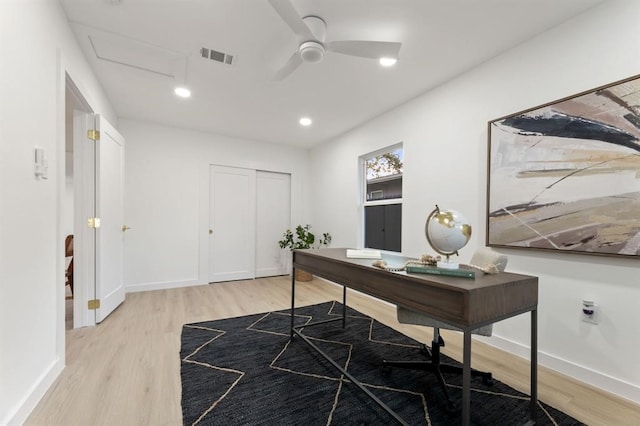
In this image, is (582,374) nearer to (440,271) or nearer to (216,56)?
(440,271)

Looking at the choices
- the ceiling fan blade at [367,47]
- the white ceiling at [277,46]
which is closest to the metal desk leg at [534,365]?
the ceiling fan blade at [367,47]

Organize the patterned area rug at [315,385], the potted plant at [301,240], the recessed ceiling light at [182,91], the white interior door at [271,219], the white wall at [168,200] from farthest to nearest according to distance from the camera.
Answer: the white interior door at [271,219], the potted plant at [301,240], the white wall at [168,200], the recessed ceiling light at [182,91], the patterned area rug at [315,385]

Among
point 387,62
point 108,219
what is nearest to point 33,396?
point 108,219

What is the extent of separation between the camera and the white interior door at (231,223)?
15.3ft

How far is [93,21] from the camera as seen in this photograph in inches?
79.4

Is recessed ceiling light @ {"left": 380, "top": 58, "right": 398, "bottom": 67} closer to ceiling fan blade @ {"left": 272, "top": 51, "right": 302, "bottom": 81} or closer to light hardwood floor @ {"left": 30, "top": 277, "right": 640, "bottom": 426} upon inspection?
ceiling fan blade @ {"left": 272, "top": 51, "right": 302, "bottom": 81}

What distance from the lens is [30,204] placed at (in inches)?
60.4

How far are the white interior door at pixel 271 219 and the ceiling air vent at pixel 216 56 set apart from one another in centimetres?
271

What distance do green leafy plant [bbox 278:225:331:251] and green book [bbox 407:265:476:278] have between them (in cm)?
349

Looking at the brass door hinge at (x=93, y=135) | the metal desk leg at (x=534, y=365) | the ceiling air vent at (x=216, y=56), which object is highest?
the ceiling air vent at (x=216, y=56)

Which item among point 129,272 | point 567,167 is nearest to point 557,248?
point 567,167

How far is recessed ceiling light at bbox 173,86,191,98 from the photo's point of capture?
3038 millimetres

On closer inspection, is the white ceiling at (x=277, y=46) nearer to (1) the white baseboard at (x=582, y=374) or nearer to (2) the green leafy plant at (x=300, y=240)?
(2) the green leafy plant at (x=300, y=240)

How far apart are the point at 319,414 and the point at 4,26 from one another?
2.53 metres
